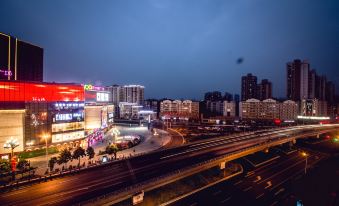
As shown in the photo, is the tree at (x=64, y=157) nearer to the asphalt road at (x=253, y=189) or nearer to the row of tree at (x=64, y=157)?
the row of tree at (x=64, y=157)

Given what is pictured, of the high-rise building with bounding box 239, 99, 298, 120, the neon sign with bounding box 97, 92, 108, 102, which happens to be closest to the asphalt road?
the neon sign with bounding box 97, 92, 108, 102

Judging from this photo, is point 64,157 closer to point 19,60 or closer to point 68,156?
point 68,156

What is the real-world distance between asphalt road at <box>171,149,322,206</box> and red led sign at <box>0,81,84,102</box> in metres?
44.8

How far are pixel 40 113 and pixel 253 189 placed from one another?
5320cm

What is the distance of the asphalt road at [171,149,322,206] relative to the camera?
4000cm

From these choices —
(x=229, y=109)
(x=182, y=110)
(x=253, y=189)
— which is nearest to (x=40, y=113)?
(x=253, y=189)

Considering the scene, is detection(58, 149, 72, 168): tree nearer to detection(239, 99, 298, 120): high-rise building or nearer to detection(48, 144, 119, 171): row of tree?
detection(48, 144, 119, 171): row of tree

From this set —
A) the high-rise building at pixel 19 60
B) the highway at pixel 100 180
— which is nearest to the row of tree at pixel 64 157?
the highway at pixel 100 180

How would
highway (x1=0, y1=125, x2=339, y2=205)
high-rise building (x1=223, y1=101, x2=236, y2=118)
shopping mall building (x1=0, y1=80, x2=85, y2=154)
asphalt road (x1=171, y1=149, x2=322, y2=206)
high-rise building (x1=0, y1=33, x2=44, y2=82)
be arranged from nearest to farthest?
highway (x1=0, y1=125, x2=339, y2=205)
asphalt road (x1=171, y1=149, x2=322, y2=206)
shopping mall building (x1=0, y1=80, x2=85, y2=154)
high-rise building (x1=0, y1=33, x2=44, y2=82)
high-rise building (x1=223, y1=101, x2=236, y2=118)

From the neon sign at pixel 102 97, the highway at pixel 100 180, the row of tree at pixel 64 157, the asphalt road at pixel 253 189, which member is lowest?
the asphalt road at pixel 253 189

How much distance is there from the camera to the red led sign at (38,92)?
54.9m

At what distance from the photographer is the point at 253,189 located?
45969mm

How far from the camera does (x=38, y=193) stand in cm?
3266

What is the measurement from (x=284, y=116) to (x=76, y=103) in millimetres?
144366
